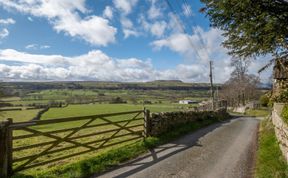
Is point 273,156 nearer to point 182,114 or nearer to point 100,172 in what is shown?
point 100,172

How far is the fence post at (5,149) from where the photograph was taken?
18.6 feet

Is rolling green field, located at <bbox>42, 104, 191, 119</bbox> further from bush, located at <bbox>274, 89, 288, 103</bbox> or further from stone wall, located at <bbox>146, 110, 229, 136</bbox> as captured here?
bush, located at <bbox>274, 89, 288, 103</bbox>

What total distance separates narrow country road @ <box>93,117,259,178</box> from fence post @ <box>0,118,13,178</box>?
93.7 inches

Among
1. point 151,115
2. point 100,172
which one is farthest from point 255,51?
point 100,172

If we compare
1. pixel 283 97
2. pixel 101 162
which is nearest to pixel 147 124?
pixel 101 162

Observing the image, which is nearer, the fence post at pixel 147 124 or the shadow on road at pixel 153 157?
the shadow on road at pixel 153 157

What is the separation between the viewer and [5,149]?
5.75m

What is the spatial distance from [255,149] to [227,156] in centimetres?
206

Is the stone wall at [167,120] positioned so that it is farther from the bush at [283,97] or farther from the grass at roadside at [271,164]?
the bush at [283,97]

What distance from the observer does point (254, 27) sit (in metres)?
7.97

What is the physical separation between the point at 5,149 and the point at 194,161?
5.51 meters

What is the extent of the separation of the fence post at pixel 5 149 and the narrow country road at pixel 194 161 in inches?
93.7

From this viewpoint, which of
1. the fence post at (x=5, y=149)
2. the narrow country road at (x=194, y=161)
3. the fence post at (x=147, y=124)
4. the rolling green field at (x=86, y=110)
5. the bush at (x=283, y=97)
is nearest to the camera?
the fence post at (x=5, y=149)

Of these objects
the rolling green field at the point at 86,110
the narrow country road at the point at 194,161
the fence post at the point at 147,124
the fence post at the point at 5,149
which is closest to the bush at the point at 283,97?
the narrow country road at the point at 194,161
